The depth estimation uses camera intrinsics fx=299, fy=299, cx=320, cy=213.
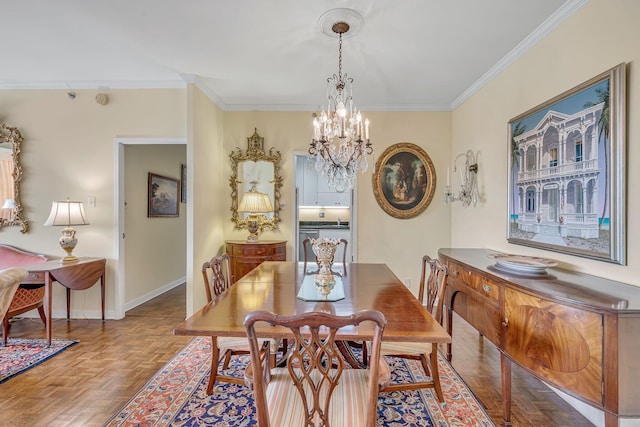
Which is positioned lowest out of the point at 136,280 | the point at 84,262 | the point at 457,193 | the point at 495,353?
the point at 495,353

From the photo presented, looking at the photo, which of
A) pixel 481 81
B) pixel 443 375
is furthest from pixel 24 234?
pixel 481 81

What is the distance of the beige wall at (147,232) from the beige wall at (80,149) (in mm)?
388

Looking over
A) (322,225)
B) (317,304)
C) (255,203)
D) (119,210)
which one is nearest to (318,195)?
(322,225)

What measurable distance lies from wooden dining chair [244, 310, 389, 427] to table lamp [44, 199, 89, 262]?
10.2 feet

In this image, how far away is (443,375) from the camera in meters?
2.33

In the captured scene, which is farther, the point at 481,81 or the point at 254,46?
the point at 481,81

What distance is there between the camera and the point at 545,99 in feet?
7.50

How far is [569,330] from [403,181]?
9.59 ft

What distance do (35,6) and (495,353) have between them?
462cm

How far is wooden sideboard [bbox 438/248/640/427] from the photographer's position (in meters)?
1.22

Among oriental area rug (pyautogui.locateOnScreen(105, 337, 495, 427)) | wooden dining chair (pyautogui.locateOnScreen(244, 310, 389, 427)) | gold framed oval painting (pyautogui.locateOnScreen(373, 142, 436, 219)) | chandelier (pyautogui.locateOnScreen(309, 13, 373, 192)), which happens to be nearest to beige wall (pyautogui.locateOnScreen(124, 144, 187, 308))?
oriental area rug (pyautogui.locateOnScreen(105, 337, 495, 427))

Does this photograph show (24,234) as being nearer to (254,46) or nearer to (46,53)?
(46,53)

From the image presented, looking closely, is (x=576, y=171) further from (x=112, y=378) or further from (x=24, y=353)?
(x=24, y=353)

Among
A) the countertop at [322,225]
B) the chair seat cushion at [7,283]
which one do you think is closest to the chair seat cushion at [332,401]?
the chair seat cushion at [7,283]
